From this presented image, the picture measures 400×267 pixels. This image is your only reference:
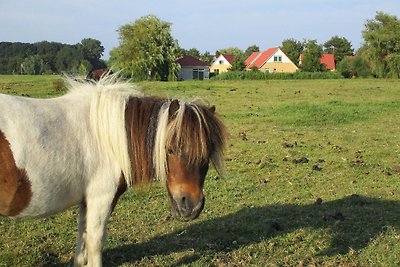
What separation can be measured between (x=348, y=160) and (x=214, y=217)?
472cm

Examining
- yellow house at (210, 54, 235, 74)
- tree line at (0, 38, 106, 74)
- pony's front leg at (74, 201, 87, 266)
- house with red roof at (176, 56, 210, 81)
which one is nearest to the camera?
pony's front leg at (74, 201, 87, 266)

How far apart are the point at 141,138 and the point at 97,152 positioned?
1.31 feet

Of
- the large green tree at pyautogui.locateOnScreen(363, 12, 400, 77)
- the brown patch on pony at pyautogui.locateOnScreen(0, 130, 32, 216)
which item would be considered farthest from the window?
the brown patch on pony at pyautogui.locateOnScreen(0, 130, 32, 216)

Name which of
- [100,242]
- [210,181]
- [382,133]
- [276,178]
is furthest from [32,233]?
[382,133]

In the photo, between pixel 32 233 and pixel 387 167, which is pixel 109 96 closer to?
pixel 32 233

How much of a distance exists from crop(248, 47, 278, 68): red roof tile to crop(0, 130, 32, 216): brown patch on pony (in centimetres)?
7938

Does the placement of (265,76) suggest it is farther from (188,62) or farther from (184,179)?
(184,179)

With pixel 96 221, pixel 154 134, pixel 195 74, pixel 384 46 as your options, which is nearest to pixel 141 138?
pixel 154 134

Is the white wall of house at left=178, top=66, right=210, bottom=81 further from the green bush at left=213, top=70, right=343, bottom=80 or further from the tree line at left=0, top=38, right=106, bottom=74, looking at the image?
the green bush at left=213, top=70, right=343, bottom=80

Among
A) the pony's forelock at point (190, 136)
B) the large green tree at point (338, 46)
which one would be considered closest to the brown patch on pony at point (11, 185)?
the pony's forelock at point (190, 136)

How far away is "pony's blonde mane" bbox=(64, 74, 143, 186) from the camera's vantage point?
4.08m

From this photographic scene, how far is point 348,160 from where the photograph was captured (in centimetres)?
1016

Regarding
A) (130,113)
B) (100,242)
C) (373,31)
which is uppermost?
(373,31)

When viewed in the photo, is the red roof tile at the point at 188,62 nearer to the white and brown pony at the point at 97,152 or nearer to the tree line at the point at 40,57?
the tree line at the point at 40,57
